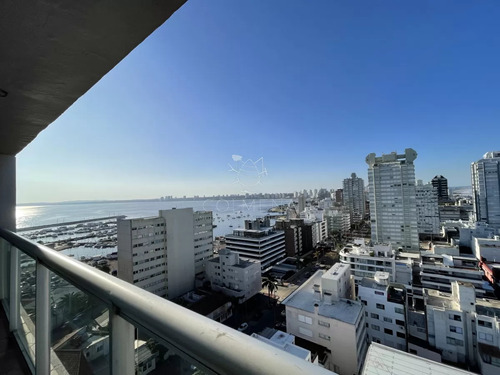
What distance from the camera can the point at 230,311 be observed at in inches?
349

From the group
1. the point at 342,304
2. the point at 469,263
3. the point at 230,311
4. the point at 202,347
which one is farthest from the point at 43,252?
the point at 469,263

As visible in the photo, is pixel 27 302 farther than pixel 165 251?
No

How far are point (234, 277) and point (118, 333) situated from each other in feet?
33.3

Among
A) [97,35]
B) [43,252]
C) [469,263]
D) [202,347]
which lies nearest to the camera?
[202,347]

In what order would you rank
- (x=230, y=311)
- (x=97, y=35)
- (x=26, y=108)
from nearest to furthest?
(x=97, y=35) < (x=26, y=108) < (x=230, y=311)

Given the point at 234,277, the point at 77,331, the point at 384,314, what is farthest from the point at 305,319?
the point at 77,331

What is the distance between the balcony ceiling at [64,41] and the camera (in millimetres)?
475

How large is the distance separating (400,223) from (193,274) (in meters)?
13.2

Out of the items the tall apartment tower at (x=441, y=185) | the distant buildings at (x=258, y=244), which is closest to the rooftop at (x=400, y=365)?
the distant buildings at (x=258, y=244)

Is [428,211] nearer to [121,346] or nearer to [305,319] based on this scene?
[305,319]

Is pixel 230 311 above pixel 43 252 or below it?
below

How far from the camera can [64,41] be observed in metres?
0.55

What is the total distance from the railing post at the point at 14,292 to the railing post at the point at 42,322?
1.49ft

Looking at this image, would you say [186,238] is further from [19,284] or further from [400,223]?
[400,223]
